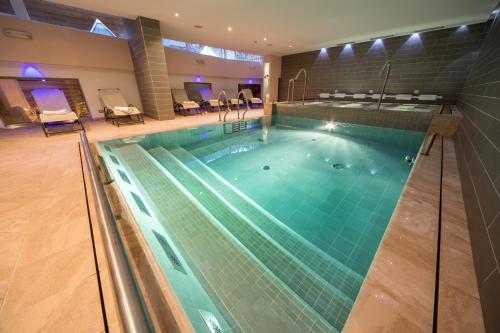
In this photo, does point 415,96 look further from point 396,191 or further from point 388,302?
point 388,302

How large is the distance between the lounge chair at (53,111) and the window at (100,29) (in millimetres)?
2074

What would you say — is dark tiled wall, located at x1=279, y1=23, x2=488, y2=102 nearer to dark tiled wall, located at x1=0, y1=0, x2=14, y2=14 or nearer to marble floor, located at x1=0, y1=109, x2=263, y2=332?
marble floor, located at x1=0, y1=109, x2=263, y2=332

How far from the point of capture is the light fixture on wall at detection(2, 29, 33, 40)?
12.9ft

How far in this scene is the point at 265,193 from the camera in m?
2.31

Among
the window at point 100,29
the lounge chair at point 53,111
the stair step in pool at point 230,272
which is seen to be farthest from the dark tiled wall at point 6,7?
the stair step in pool at point 230,272

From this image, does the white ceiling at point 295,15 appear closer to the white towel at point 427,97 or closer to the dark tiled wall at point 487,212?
the white towel at point 427,97

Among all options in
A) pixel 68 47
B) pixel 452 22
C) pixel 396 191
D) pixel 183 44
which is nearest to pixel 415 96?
pixel 452 22

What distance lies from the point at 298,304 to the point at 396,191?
2061 mm

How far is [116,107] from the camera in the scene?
15.6 feet

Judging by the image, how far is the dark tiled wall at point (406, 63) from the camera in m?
5.41

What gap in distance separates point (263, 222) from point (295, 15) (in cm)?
482

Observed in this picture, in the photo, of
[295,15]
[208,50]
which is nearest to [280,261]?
[295,15]

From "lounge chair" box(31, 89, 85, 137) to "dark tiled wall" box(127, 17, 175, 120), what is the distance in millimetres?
1848

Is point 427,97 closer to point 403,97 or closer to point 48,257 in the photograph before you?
point 403,97
